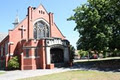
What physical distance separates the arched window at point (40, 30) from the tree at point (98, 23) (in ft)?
22.6

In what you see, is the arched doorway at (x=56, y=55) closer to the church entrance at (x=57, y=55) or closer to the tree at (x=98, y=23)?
the church entrance at (x=57, y=55)

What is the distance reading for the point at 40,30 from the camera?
37344mm

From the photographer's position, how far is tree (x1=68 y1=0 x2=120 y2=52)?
2822 cm

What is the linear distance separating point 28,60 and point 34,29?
8.02m

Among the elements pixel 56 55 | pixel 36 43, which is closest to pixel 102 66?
pixel 56 55

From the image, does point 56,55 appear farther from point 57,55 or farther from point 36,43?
point 36,43

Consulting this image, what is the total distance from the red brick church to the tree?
168 inches

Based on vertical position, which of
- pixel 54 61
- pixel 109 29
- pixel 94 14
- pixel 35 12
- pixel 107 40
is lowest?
pixel 54 61

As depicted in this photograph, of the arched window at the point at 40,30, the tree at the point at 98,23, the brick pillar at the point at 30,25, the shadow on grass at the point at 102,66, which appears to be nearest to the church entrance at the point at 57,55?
the shadow on grass at the point at 102,66

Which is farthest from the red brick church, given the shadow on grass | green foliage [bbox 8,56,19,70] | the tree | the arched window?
the tree

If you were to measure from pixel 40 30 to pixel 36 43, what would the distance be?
21.3 ft

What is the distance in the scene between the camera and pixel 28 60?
30656 mm

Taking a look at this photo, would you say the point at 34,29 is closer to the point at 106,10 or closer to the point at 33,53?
the point at 33,53

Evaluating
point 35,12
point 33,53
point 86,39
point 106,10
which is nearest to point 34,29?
point 35,12
